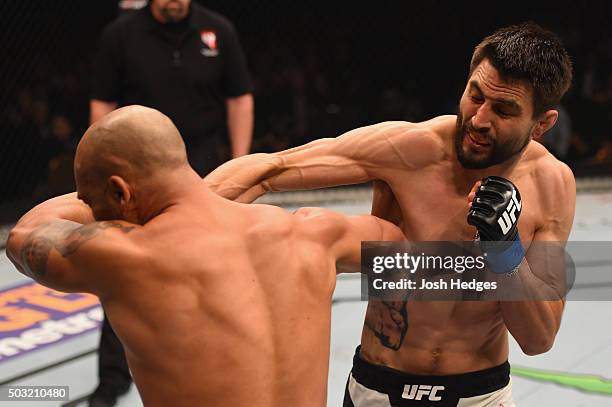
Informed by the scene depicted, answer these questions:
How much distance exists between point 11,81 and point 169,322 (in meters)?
4.67

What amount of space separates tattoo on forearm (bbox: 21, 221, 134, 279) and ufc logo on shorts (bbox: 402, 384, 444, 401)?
983mm

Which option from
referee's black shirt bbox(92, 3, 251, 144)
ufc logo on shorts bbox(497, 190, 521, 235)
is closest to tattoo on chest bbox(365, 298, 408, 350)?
ufc logo on shorts bbox(497, 190, 521, 235)

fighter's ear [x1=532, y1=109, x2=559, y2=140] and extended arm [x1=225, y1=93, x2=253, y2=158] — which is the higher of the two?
fighter's ear [x1=532, y1=109, x2=559, y2=140]

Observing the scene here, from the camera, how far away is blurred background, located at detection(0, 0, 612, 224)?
6.16 meters

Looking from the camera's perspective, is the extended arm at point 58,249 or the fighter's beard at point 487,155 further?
the fighter's beard at point 487,155

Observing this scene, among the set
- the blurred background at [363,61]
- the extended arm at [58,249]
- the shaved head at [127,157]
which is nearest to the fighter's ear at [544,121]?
the shaved head at [127,157]

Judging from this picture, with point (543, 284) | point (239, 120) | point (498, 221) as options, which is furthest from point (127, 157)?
point (239, 120)

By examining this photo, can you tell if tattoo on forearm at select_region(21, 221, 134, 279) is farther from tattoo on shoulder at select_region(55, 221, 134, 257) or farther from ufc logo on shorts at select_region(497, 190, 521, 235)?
ufc logo on shorts at select_region(497, 190, 521, 235)

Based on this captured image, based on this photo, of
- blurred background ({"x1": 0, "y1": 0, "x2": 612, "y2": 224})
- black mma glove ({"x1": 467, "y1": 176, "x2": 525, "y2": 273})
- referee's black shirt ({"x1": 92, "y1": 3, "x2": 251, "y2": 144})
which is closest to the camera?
black mma glove ({"x1": 467, "y1": 176, "x2": 525, "y2": 273})

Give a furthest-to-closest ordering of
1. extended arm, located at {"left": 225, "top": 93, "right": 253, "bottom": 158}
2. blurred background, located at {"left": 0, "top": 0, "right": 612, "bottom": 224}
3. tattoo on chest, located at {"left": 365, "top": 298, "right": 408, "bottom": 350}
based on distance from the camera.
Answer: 1. blurred background, located at {"left": 0, "top": 0, "right": 612, "bottom": 224}
2. extended arm, located at {"left": 225, "top": 93, "right": 253, "bottom": 158}
3. tattoo on chest, located at {"left": 365, "top": 298, "right": 408, "bottom": 350}

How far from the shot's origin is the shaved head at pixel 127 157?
1.34 meters

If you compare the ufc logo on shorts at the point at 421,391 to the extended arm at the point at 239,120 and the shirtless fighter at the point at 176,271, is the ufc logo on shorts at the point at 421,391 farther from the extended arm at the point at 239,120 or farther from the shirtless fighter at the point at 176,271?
the extended arm at the point at 239,120

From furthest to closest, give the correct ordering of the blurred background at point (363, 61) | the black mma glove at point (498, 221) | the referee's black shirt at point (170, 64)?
1. the blurred background at point (363, 61)
2. the referee's black shirt at point (170, 64)
3. the black mma glove at point (498, 221)

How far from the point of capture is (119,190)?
4.46 ft
